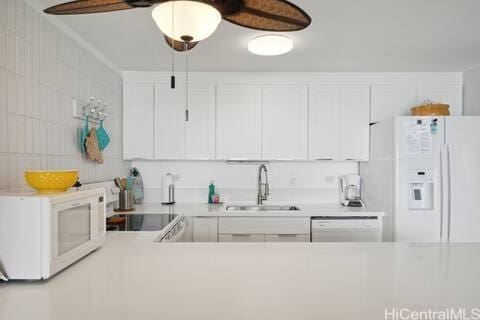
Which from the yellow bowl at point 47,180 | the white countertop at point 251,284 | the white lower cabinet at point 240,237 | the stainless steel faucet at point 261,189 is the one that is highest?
the yellow bowl at point 47,180

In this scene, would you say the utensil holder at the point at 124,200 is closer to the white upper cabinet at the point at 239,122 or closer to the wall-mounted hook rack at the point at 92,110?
the wall-mounted hook rack at the point at 92,110

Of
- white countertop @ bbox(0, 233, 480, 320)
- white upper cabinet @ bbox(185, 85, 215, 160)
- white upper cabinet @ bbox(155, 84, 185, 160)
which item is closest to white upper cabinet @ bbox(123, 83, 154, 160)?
white upper cabinet @ bbox(155, 84, 185, 160)

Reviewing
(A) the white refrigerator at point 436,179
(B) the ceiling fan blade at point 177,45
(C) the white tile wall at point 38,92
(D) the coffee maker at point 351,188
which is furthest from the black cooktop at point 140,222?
(A) the white refrigerator at point 436,179

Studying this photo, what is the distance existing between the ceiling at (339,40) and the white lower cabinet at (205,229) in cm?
143

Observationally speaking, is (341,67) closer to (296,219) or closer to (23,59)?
(296,219)

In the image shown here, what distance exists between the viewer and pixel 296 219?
9.23 feet

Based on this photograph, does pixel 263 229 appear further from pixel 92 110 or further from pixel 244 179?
pixel 92 110

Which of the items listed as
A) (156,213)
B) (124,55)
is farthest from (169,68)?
(156,213)

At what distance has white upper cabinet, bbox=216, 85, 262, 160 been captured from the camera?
3.10 meters

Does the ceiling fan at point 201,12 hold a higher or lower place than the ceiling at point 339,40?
lower

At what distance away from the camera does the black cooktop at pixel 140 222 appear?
2020 mm

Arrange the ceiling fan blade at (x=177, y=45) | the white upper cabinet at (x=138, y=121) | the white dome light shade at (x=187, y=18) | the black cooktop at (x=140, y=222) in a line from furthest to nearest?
the white upper cabinet at (x=138, y=121)
the black cooktop at (x=140, y=222)
the ceiling fan blade at (x=177, y=45)
the white dome light shade at (x=187, y=18)

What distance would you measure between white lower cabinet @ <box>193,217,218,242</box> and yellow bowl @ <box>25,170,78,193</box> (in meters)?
1.60

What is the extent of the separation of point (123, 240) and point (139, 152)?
1535 millimetres
